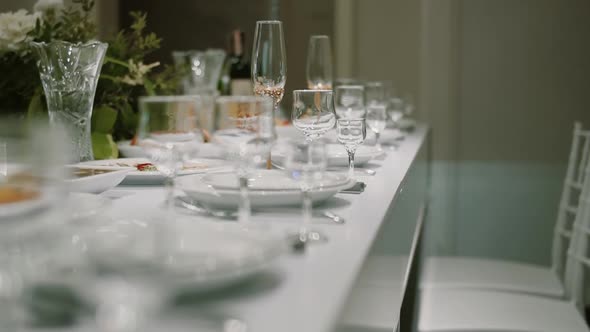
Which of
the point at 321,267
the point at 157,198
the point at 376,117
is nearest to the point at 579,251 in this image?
A: the point at 376,117

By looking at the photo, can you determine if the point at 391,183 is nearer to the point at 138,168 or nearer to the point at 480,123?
the point at 138,168

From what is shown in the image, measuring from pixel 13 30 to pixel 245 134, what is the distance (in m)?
0.93

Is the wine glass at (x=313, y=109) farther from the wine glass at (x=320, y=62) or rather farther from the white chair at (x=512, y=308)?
the wine glass at (x=320, y=62)

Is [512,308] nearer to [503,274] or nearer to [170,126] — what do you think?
[503,274]

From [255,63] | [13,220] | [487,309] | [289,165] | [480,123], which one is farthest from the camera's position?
[480,123]

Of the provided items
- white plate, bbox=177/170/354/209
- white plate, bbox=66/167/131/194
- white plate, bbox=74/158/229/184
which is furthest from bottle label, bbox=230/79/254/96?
white plate, bbox=177/170/354/209

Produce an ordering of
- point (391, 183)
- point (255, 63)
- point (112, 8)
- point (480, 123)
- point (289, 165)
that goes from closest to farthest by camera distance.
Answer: point (289, 165) < point (391, 183) < point (255, 63) < point (480, 123) < point (112, 8)

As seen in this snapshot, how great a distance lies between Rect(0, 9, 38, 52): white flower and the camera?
5.49 ft

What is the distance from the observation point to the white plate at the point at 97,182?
116cm

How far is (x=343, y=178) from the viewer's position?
1.15 metres

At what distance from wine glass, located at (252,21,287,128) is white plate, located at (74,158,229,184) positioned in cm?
Result: 22

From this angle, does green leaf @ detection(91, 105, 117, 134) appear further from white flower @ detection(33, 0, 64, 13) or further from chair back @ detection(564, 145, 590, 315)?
chair back @ detection(564, 145, 590, 315)

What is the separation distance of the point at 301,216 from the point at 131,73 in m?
1.05

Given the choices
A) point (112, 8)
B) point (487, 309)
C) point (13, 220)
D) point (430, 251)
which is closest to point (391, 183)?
point (487, 309)
